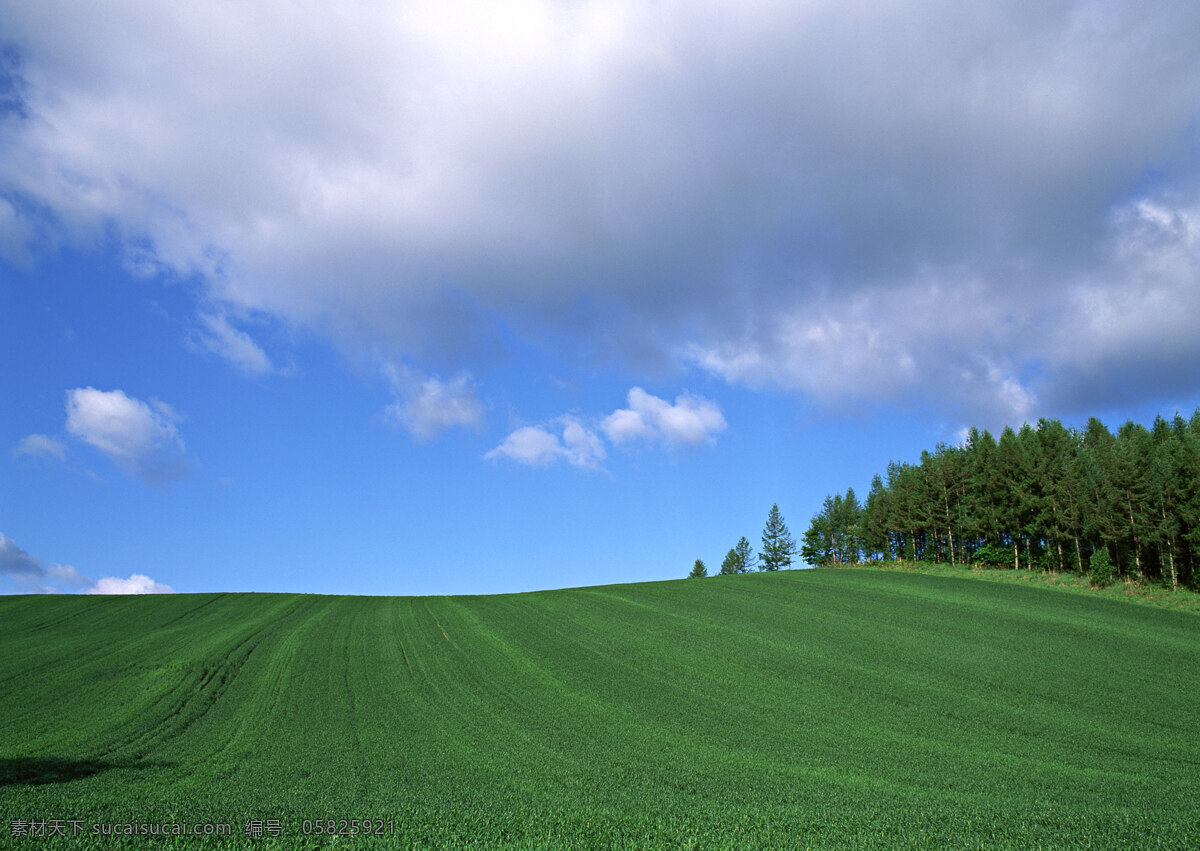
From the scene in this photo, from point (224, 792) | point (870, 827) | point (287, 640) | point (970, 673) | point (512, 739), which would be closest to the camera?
point (870, 827)

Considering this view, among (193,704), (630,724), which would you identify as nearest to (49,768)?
(193,704)

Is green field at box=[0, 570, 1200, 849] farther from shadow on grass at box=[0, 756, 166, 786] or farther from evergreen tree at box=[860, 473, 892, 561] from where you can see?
evergreen tree at box=[860, 473, 892, 561]

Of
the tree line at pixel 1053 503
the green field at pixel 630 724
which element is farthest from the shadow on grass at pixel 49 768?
the tree line at pixel 1053 503

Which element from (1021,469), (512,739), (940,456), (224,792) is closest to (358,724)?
(512,739)

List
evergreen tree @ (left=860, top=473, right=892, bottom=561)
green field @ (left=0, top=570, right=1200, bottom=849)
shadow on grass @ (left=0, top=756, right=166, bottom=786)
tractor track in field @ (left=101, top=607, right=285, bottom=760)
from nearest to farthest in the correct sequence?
green field @ (left=0, top=570, right=1200, bottom=849), shadow on grass @ (left=0, top=756, right=166, bottom=786), tractor track in field @ (left=101, top=607, right=285, bottom=760), evergreen tree @ (left=860, top=473, right=892, bottom=561)

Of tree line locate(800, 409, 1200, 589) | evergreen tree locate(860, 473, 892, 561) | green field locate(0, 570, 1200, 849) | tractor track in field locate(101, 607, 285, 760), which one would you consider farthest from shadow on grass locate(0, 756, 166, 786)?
evergreen tree locate(860, 473, 892, 561)

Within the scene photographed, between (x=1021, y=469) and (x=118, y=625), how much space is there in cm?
8560

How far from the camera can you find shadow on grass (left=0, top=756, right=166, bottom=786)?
47.4 feet

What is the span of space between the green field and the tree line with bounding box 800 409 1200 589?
680 inches

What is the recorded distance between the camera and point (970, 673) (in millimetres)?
27531

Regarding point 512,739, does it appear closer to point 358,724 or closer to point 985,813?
point 358,724

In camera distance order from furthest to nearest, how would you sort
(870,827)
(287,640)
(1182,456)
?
1. (1182,456)
2. (287,640)
3. (870,827)

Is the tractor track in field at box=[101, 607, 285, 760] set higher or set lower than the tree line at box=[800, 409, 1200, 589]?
lower

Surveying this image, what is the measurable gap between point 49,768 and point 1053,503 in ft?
257
